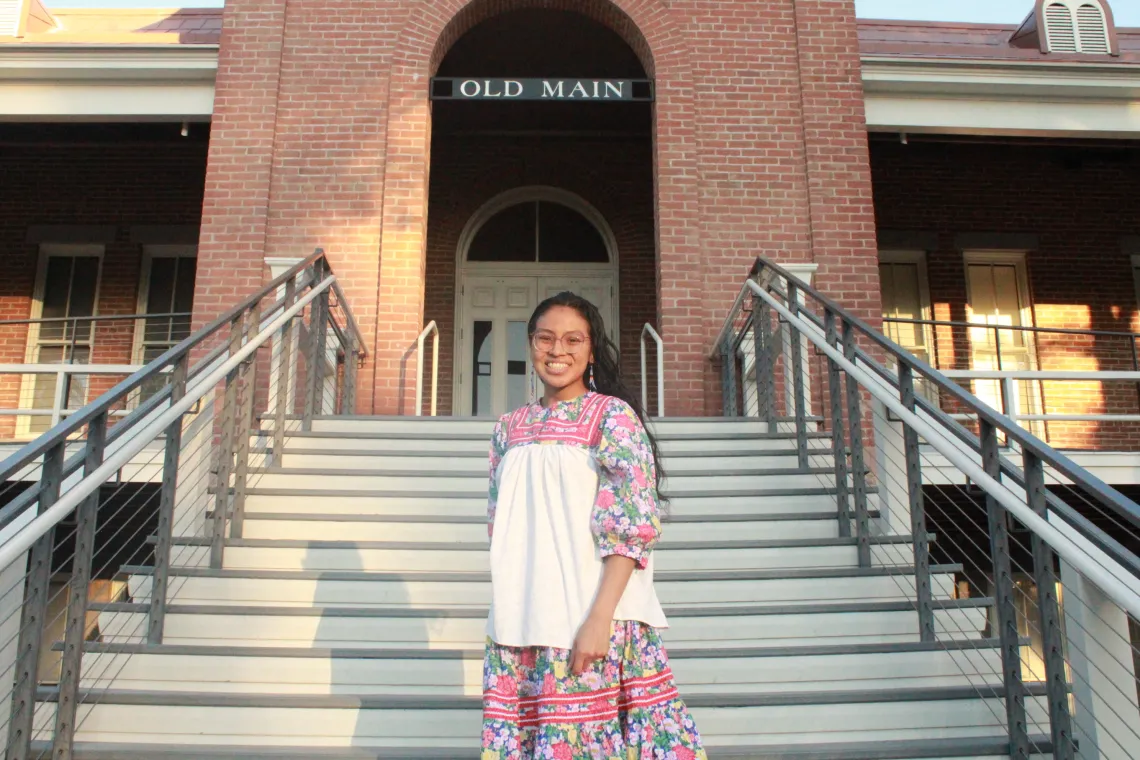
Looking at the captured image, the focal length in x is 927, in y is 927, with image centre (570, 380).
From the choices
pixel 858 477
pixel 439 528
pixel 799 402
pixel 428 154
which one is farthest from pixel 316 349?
pixel 858 477

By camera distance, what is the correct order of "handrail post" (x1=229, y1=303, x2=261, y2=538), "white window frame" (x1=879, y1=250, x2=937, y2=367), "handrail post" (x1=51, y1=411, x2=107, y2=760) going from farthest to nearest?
1. "white window frame" (x1=879, y1=250, x2=937, y2=367)
2. "handrail post" (x1=229, y1=303, x2=261, y2=538)
3. "handrail post" (x1=51, y1=411, x2=107, y2=760)

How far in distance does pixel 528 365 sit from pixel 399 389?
3.62 metres

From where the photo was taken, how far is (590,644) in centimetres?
200

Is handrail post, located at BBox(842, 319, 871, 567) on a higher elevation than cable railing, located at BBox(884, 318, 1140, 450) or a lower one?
lower

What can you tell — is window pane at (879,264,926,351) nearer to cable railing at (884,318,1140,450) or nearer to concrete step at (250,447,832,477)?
cable railing at (884,318,1140,450)

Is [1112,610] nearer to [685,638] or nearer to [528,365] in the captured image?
[685,638]

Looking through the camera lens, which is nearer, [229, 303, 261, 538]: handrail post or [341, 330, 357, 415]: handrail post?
[229, 303, 261, 538]: handrail post

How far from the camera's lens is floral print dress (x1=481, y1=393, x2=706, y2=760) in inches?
80.0

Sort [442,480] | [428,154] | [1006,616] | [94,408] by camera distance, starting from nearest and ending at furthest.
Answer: [94,408] < [1006,616] < [442,480] < [428,154]

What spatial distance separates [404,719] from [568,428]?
1.59 m

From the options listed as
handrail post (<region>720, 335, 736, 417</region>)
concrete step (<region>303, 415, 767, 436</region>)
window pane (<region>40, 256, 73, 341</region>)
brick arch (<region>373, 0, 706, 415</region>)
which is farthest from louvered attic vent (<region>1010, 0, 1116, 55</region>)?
window pane (<region>40, 256, 73, 341</region>)

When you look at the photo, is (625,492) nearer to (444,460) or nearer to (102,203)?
(444,460)

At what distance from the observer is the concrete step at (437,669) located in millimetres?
3494

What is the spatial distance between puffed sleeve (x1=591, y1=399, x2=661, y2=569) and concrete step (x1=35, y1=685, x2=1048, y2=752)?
1426 millimetres
